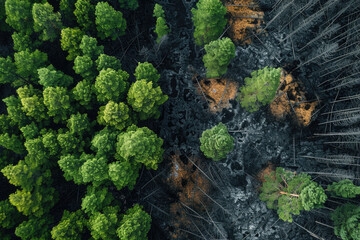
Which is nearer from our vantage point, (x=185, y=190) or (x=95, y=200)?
(x=95, y=200)

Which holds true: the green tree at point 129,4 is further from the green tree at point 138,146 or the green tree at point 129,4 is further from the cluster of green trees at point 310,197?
the cluster of green trees at point 310,197

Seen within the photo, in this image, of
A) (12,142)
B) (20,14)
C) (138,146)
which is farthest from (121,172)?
(20,14)

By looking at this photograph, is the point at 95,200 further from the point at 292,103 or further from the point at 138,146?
the point at 292,103

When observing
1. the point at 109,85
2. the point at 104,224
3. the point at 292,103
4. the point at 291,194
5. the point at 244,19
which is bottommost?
the point at 291,194

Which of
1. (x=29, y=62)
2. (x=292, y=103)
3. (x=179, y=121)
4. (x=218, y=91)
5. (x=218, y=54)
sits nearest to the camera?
(x=29, y=62)

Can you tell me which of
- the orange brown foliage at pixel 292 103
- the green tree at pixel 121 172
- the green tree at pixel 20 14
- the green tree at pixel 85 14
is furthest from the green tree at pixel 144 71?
the orange brown foliage at pixel 292 103

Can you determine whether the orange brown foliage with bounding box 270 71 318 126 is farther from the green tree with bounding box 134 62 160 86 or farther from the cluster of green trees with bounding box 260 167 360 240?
the green tree with bounding box 134 62 160 86
